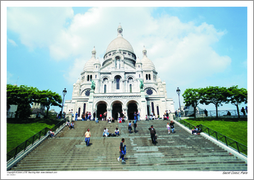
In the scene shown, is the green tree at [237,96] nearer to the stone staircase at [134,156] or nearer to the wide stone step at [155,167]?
the stone staircase at [134,156]

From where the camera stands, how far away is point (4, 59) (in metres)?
9.06

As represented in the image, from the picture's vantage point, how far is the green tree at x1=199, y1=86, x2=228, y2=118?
951 inches

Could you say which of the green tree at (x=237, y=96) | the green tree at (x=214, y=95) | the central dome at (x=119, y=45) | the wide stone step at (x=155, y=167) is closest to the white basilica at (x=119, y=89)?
the central dome at (x=119, y=45)

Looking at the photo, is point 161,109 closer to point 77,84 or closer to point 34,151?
point 77,84

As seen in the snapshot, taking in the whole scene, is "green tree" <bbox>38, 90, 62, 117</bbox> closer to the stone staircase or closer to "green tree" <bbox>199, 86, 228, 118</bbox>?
the stone staircase

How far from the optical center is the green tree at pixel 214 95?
79.2 feet

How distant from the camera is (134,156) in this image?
406 inches

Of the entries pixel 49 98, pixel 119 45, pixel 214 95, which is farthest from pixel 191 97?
pixel 119 45

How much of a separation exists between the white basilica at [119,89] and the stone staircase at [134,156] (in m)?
15.4

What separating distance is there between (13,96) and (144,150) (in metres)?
21.3

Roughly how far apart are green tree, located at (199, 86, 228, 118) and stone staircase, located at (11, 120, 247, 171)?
522 inches

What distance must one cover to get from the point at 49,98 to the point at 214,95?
A: 26409 millimetres

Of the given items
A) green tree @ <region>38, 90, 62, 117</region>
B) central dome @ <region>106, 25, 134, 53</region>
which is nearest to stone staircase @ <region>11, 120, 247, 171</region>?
green tree @ <region>38, 90, 62, 117</region>

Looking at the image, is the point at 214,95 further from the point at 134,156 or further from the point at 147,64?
the point at 147,64
